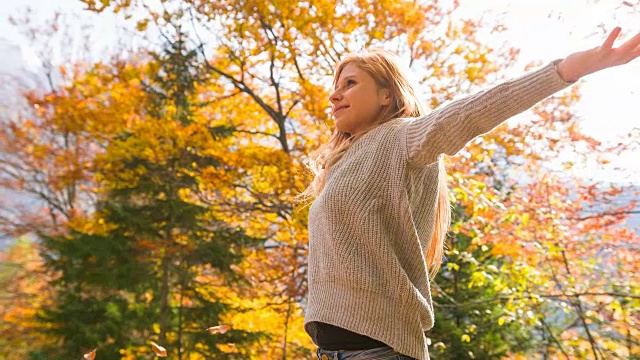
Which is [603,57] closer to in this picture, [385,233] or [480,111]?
[480,111]

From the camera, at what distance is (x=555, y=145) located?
227 inches

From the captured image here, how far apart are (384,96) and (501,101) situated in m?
0.47

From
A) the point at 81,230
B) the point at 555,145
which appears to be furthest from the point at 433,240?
the point at 81,230

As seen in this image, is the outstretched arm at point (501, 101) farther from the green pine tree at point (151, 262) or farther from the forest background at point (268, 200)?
the green pine tree at point (151, 262)

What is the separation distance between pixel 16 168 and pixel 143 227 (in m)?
5.54

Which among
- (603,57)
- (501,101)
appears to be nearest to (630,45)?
(603,57)

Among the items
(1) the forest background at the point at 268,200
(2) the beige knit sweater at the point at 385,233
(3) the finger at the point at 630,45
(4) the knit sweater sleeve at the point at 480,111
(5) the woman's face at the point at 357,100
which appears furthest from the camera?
(1) the forest background at the point at 268,200

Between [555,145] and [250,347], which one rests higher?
[555,145]

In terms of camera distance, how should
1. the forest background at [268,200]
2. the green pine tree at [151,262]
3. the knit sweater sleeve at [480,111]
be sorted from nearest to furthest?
the knit sweater sleeve at [480,111], the forest background at [268,200], the green pine tree at [151,262]

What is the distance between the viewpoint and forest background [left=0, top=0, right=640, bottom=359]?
15.9 feet

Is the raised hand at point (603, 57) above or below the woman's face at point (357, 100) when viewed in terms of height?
below

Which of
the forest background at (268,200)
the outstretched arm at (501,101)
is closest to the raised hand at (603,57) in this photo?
the outstretched arm at (501,101)

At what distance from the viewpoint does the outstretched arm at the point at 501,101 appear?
105 centimetres

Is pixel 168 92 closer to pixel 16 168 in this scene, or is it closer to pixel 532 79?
pixel 16 168
